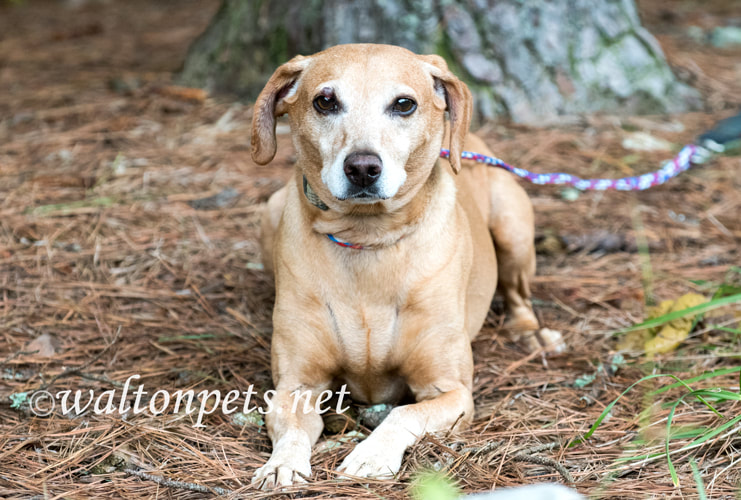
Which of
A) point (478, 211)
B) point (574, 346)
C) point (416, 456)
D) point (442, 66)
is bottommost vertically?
point (574, 346)

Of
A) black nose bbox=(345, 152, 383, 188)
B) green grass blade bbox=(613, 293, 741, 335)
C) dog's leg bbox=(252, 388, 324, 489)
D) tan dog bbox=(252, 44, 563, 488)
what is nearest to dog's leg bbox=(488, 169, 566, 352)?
green grass blade bbox=(613, 293, 741, 335)

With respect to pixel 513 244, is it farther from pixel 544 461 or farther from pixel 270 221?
pixel 544 461

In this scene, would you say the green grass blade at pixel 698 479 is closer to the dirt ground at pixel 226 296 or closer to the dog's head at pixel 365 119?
the dirt ground at pixel 226 296

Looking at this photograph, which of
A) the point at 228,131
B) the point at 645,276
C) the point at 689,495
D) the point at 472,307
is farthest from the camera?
the point at 228,131

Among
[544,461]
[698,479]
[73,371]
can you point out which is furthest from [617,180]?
[73,371]

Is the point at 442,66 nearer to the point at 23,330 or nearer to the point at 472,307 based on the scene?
the point at 472,307

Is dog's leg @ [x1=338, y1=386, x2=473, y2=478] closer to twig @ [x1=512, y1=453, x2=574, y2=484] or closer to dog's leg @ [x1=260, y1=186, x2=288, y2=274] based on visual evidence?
twig @ [x1=512, y1=453, x2=574, y2=484]

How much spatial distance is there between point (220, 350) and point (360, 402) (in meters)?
0.78

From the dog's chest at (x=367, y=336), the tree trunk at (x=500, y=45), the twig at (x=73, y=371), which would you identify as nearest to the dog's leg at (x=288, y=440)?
the dog's chest at (x=367, y=336)

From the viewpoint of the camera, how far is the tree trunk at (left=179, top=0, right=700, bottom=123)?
5.64 meters

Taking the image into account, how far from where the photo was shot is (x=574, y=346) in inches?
150

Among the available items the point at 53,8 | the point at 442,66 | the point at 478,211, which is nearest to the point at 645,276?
the point at 478,211

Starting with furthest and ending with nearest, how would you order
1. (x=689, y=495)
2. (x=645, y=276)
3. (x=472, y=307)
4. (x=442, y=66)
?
(x=645, y=276) < (x=472, y=307) < (x=442, y=66) < (x=689, y=495)

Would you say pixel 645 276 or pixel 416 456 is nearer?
pixel 416 456
